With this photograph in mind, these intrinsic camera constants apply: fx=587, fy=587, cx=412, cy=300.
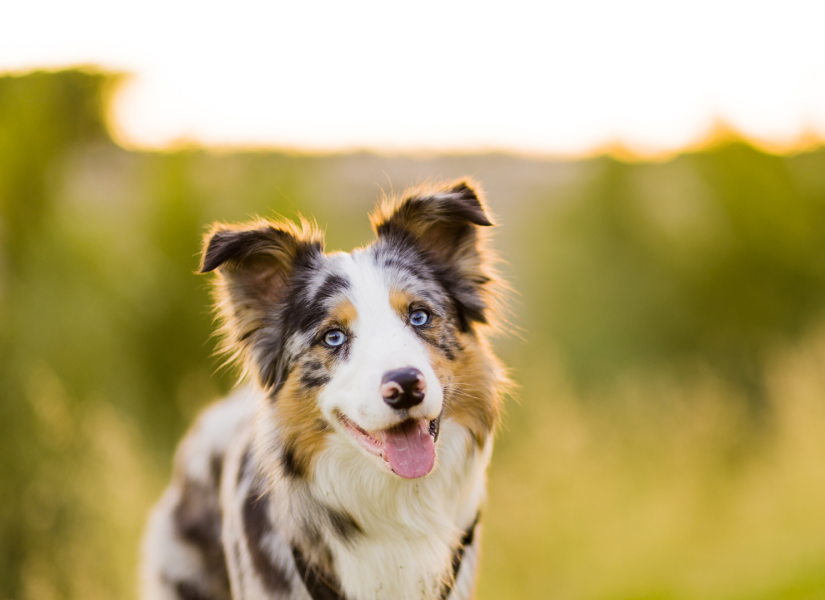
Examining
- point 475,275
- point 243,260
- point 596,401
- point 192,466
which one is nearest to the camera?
point 243,260

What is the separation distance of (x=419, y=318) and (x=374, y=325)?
235 millimetres

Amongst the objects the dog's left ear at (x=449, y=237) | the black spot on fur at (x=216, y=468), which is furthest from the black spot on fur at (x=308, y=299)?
the black spot on fur at (x=216, y=468)

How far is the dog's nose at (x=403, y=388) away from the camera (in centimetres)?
221

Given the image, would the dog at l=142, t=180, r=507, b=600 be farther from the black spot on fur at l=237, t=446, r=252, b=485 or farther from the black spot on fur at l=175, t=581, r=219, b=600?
the black spot on fur at l=175, t=581, r=219, b=600

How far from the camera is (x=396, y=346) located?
94.1 inches

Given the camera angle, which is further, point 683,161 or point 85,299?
point 683,161

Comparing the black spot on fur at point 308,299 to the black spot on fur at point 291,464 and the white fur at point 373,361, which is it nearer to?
the white fur at point 373,361

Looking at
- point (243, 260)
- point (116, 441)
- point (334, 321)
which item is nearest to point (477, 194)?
point (334, 321)

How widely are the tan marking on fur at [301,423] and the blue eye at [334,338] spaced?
0.68 ft

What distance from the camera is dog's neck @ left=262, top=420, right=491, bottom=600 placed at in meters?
2.62

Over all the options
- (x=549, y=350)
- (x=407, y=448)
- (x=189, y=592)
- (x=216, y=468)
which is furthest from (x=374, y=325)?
(x=549, y=350)

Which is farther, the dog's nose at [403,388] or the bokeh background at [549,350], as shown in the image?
the bokeh background at [549,350]

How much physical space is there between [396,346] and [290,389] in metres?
0.64

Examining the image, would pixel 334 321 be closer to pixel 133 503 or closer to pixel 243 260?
pixel 243 260
